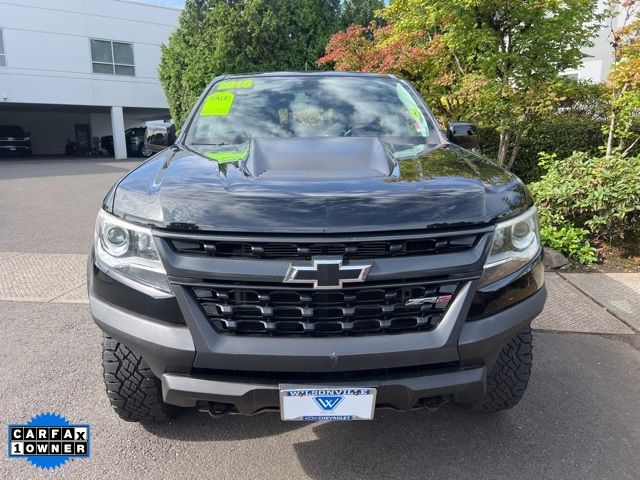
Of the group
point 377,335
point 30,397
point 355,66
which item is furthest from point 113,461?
point 355,66

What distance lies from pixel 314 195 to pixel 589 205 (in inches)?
177

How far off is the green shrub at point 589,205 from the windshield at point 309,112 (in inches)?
111

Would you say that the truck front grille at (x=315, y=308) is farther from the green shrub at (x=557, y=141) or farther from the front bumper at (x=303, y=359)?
the green shrub at (x=557, y=141)

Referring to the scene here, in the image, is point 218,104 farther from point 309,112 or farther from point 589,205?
point 589,205

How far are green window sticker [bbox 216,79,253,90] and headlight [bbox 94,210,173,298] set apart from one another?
1761 mm

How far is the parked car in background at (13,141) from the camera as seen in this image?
84.1 ft

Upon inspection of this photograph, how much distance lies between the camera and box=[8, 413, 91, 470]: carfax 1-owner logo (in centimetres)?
229

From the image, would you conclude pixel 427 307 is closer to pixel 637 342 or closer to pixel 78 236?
pixel 637 342

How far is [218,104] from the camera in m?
3.26

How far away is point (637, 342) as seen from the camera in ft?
11.8

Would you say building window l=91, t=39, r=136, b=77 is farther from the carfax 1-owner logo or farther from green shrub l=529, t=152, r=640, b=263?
the carfax 1-owner logo

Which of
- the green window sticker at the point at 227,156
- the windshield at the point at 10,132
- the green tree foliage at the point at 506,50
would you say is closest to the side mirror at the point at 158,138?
the green window sticker at the point at 227,156

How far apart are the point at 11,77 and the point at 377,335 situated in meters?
25.5

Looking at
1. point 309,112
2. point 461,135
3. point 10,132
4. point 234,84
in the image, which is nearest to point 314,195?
point 309,112
